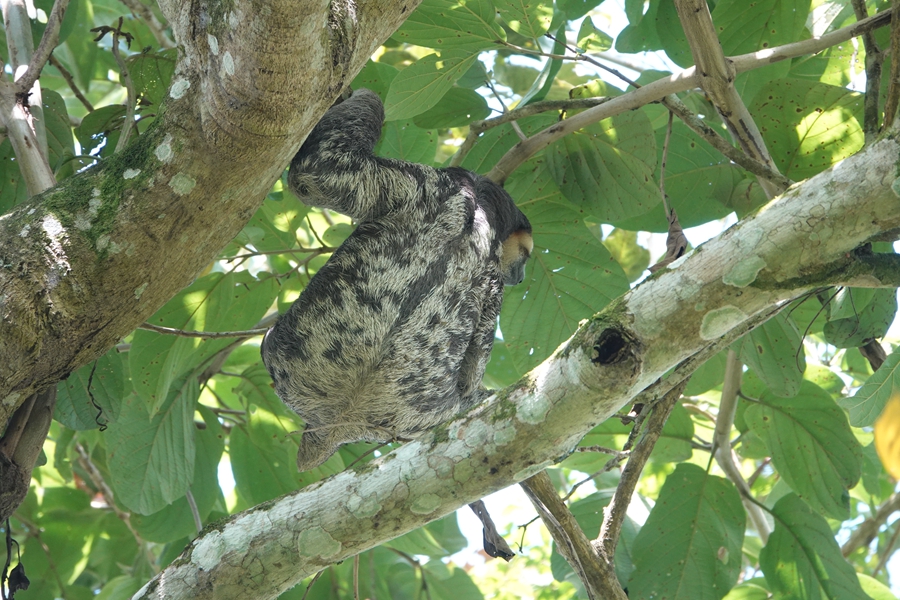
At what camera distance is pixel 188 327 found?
11.8 feet

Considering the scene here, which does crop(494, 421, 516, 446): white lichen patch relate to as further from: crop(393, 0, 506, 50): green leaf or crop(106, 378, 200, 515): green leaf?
crop(106, 378, 200, 515): green leaf

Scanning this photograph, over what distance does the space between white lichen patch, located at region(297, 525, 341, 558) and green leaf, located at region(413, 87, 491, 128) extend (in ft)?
6.93

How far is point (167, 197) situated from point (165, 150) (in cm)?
13

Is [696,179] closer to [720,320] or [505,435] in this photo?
[720,320]

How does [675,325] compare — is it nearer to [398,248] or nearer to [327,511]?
[327,511]

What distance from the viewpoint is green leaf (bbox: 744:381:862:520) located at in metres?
3.71

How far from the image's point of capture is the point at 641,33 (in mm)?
3896

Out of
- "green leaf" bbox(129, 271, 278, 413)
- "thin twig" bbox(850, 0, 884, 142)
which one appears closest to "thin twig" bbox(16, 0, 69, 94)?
"green leaf" bbox(129, 271, 278, 413)

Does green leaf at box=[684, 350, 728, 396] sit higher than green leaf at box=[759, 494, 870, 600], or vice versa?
green leaf at box=[684, 350, 728, 396]

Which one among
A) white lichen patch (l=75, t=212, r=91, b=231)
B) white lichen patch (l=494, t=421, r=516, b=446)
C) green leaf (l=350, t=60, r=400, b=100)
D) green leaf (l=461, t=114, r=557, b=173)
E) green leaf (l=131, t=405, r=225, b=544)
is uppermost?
green leaf (l=350, t=60, r=400, b=100)

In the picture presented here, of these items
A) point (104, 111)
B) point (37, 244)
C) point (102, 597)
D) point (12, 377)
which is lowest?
point (102, 597)

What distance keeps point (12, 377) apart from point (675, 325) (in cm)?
180

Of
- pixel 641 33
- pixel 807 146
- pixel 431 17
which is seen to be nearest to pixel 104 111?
pixel 431 17

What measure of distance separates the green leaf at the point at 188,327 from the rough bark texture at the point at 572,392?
53.2 inches
